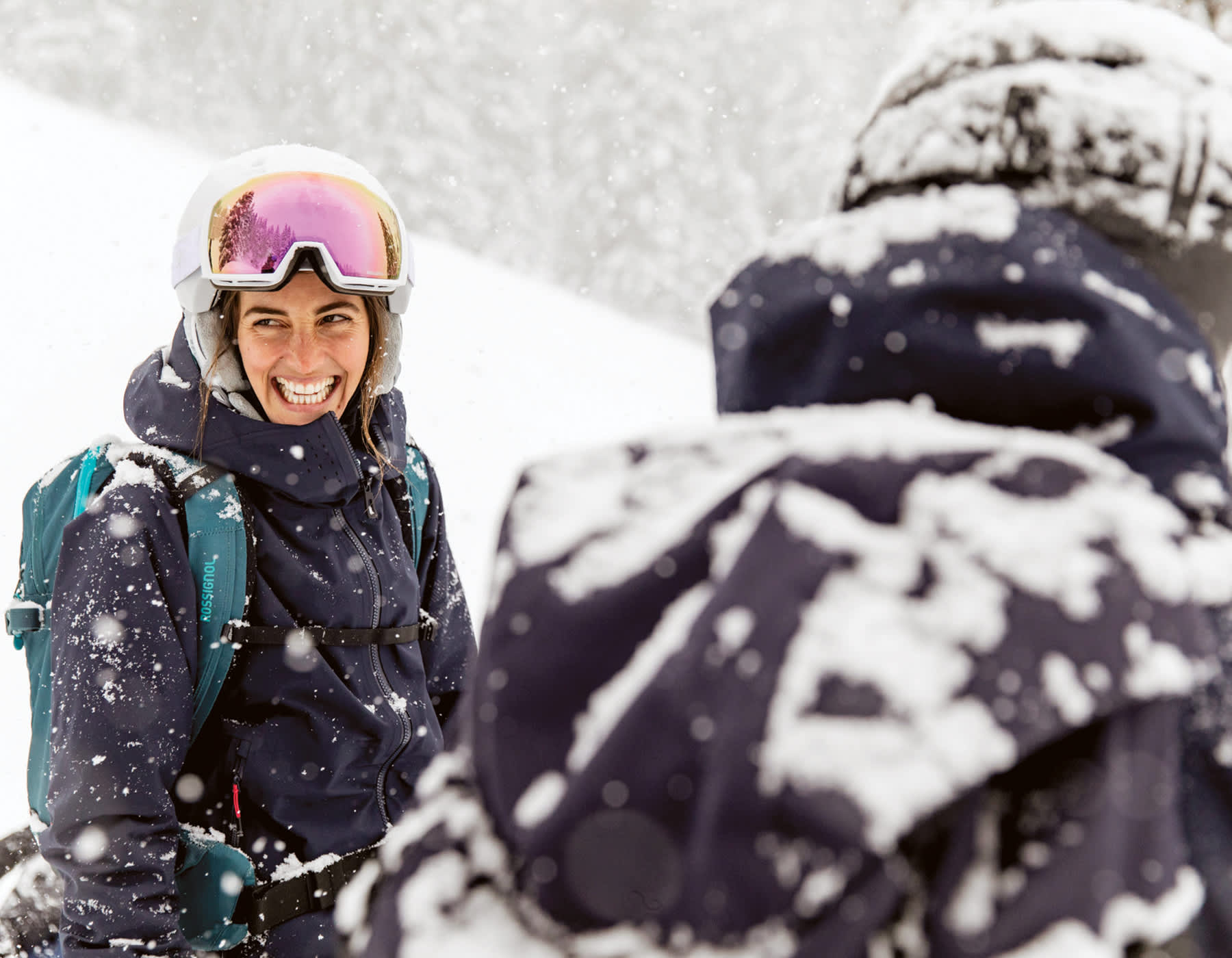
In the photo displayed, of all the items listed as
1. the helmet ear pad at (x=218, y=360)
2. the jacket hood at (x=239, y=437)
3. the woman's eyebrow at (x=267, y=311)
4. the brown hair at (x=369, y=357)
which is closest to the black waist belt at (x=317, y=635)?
the jacket hood at (x=239, y=437)

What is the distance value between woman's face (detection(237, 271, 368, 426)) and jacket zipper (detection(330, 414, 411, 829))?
0.46ft

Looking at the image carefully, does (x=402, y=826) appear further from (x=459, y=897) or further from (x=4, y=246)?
(x=4, y=246)

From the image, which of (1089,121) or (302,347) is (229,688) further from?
(1089,121)

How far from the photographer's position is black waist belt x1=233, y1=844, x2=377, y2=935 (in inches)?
85.7

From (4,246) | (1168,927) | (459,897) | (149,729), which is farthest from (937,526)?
(4,246)

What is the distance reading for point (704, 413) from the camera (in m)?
13.5

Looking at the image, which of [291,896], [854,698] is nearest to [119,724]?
[291,896]

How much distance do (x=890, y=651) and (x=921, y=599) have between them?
49 mm

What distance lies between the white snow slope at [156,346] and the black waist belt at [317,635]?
3900 mm

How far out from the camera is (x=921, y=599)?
73cm

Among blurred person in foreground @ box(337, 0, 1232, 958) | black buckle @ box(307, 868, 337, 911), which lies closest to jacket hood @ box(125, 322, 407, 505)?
black buckle @ box(307, 868, 337, 911)

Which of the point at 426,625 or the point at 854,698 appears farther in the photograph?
the point at 426,625

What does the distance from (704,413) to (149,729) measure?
11.8 metres

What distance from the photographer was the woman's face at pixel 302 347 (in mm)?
2559
